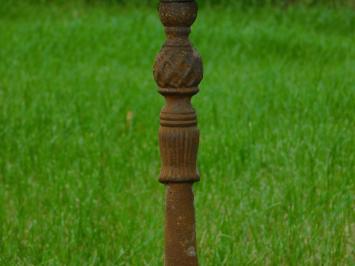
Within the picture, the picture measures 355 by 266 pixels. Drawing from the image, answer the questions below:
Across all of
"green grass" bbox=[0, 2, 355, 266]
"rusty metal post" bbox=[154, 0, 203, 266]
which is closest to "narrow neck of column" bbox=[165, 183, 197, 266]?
"rusty metal post" bbox=[154, 0, 203, 266]

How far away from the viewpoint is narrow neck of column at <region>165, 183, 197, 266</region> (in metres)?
3.04

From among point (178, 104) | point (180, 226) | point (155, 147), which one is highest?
point (178, 104)

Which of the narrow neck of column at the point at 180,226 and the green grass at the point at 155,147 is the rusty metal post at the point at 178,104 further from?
the green grass at the point at 155,147

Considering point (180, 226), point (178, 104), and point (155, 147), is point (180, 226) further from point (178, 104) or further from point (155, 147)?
point (155, 147)

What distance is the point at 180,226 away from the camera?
3051mm

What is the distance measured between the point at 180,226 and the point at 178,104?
1.25 feet

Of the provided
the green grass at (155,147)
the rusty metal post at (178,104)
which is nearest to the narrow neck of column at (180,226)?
the rusty metal post at (178,104)

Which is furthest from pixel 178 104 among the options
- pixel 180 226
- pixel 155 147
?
pixel 155 147

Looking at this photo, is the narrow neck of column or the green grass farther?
the green grass

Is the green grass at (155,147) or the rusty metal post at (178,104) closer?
the rusty metal post at (178,104)

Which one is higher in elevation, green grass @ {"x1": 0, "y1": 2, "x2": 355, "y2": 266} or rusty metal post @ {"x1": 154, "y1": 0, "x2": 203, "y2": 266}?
rusty metal post @ {"x1": 154, "y1": 0, "x2": 203, "y2": 266}

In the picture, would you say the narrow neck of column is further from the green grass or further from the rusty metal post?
the green grass

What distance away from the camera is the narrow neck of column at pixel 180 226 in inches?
120

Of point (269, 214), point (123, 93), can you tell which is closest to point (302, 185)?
point (269, 214)
